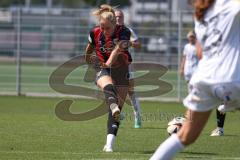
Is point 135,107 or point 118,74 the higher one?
point 118,74

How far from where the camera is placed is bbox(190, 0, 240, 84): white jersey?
6.66m

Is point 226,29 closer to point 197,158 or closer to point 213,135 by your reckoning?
point 197,158

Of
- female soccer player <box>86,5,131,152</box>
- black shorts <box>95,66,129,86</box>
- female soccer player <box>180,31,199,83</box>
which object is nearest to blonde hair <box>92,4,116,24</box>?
female soccer player <box>86,5,131,152</box>

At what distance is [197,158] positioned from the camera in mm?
9648

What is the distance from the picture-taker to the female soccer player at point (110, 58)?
400 inches

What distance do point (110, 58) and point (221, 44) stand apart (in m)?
3.72

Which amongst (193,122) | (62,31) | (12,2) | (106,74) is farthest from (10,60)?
(12,2)

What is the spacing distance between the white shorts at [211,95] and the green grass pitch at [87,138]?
2870 millimetres

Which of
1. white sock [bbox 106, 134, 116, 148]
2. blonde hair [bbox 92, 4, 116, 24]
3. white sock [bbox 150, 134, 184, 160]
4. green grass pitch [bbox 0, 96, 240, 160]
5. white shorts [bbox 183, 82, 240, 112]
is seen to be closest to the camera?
white shorts [bbox 183, 82, 240, 112]

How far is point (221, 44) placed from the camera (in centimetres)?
671

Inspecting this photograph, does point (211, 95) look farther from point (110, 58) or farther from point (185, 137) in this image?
point (110, 58)

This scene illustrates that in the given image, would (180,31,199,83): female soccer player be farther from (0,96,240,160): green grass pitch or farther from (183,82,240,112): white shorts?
(183,82,240,112): white shorts

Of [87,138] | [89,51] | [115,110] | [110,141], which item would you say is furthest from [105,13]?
[87,138]

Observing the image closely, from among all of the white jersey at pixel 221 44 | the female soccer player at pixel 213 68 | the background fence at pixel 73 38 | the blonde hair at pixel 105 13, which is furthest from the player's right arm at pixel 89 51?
the background fence at pixel 73 38
